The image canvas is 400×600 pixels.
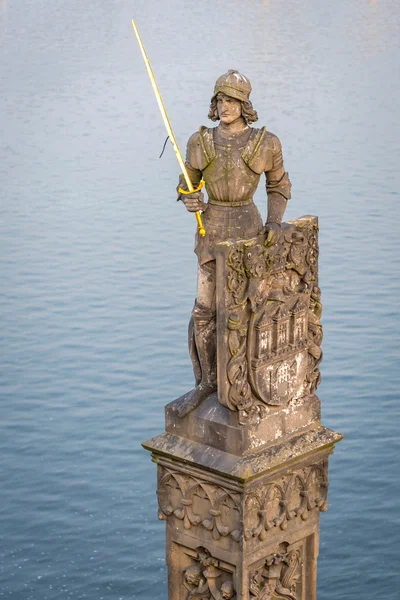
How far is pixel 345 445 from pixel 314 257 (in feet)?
38.1

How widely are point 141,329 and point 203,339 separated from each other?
15922 millimetres

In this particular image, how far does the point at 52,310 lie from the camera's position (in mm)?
40312

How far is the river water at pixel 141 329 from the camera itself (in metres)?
31.8

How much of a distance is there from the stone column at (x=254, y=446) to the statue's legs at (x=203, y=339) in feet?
0.49

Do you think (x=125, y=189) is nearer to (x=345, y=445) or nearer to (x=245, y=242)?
(x=345, y=445)

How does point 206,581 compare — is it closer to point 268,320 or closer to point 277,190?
point 268,320

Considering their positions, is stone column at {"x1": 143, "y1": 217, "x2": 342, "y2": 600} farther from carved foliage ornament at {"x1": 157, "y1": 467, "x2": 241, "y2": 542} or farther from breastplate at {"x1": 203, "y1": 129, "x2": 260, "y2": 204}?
breastplate at {"x1": 203, "y1": 129, "x2": 260, "y2": 204}

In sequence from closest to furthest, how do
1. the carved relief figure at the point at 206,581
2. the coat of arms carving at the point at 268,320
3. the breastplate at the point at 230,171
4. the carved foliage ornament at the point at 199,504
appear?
the coat of arms carving at the point at 268,320 → the breastplate at the point at 230,171 → the carved foliage ornament at the point at 199,504 → the carved relief figure at the point at 206,581

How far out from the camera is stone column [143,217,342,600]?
2248 cm

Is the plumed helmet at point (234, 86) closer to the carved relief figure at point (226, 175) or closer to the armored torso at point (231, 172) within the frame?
the carved relief figure at point (226, 175)

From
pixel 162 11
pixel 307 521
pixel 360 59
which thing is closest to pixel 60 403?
pixel 307 521

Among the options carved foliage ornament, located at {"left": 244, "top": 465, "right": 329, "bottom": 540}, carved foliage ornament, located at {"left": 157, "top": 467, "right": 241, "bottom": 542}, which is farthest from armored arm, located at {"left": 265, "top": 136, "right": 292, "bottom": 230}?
carved foliage ornament, located at {"left": 157, "top": 467, "right": 241, "bottom": 542}

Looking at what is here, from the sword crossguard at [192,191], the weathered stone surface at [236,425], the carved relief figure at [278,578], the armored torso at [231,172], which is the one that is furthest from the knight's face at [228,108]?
the carved relief figure at [278,578]

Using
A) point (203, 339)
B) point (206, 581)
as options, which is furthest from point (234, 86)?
point (206, 581)
